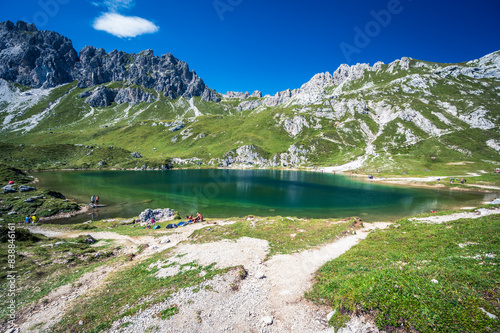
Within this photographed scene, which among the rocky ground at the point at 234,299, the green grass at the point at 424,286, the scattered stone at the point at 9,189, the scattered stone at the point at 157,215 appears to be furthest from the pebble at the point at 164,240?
the scattered stone at the point at 9,189

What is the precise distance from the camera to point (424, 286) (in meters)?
9.81

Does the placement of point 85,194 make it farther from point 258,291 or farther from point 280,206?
point 258,291

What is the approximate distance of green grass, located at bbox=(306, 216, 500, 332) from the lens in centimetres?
795

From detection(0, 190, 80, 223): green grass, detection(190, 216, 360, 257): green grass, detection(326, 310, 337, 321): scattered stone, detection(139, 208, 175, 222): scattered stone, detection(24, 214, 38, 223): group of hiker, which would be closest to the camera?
detection(326, 310, 337, 321): scattered stone

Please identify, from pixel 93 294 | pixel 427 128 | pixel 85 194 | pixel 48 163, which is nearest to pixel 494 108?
pixel 427 128

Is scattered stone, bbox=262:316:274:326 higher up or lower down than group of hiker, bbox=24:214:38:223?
higher up

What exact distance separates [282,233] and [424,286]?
19.5 m

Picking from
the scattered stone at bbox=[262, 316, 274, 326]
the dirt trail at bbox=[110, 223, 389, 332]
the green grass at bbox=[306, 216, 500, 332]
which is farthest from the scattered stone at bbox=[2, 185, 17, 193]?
the green grass at bbox=[306, 216, 500, 332]

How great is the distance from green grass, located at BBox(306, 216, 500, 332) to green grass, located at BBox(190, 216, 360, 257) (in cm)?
708

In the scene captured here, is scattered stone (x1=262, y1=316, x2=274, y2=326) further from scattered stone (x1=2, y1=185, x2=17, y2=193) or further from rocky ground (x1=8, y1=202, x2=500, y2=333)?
scattered stone (x1=2, y1=185, x2=17, y2=193)

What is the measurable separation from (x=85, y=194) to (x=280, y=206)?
238ft

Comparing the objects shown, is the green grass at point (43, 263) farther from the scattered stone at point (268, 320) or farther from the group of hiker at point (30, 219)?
the group of hiker at point (30, 219)

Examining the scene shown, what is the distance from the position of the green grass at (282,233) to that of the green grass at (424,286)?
7.08 metres

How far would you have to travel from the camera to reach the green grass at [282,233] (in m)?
24.5
